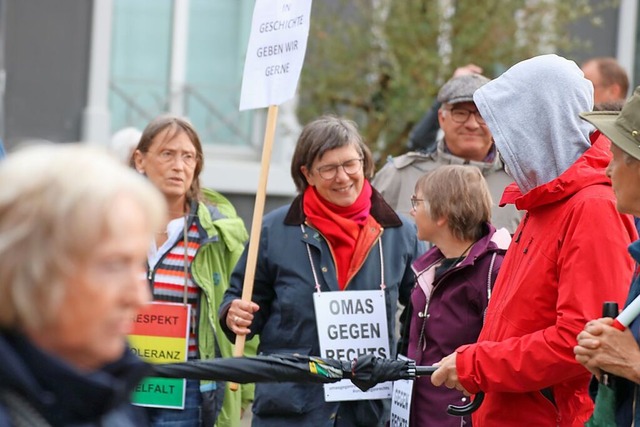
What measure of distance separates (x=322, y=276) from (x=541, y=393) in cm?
148

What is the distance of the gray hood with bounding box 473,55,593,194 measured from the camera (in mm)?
3984

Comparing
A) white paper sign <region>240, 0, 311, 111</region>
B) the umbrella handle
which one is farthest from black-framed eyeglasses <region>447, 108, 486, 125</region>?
the umbrella handle

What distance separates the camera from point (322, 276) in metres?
5.19

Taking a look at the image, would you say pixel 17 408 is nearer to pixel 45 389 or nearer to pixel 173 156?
pixel 45 389

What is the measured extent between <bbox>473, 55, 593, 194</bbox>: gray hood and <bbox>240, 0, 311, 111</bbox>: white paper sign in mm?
1446

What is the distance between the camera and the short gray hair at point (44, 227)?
2.00 m

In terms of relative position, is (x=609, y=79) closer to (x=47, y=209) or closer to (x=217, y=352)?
(x=217, y=352)

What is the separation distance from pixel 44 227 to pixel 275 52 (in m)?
3.49

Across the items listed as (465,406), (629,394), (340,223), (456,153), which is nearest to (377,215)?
(340,223)

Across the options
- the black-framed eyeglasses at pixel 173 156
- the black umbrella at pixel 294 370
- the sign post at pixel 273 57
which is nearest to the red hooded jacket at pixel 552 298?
the black umbrella at pixel 294 370

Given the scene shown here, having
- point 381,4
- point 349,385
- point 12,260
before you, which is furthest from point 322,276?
point 381,4

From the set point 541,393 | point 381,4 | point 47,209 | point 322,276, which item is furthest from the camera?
point 381,4

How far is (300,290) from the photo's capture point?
5.16 metres

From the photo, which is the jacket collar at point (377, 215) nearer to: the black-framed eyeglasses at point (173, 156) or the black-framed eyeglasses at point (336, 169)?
Answer: the black-framed eyeglasses at point (336, 169)
